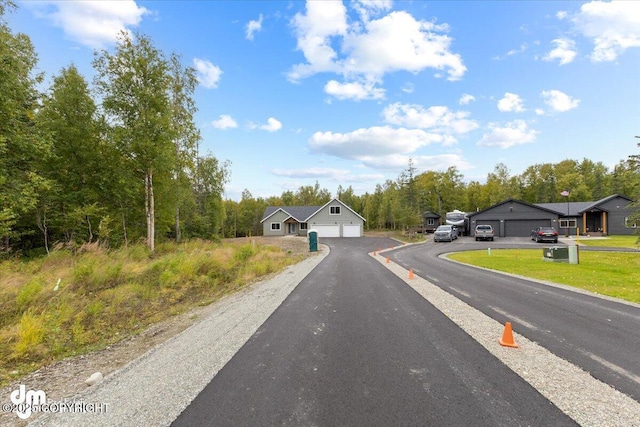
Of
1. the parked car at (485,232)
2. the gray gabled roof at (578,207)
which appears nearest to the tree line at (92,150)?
the parked car at (485,232)

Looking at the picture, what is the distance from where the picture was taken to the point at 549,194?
205ft

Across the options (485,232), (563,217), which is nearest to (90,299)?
(485,232)

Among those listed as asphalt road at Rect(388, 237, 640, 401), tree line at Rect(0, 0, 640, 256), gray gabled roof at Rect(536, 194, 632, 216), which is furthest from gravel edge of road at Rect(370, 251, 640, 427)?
gray gabled roof at Rect(536, 194, 632, 216)

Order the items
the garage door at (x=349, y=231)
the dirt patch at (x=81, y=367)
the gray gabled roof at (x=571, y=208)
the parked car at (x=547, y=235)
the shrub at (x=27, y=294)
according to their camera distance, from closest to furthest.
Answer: the dirt patch at (x=81, y=367) < the shrub at (x=27, y=294) < the parked car at (x=547, y=235) < the gray gabled roof at (x=571, y=208) < the garage door at (x=349, y=231)

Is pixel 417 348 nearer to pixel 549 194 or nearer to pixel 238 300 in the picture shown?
pixel 238 300

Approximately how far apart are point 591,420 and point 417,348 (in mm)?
2063

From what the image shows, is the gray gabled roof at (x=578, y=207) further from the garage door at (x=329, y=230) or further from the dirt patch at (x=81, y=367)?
the dirt patch at (x=81, y=367)

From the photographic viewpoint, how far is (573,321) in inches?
229

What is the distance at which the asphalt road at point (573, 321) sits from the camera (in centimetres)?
395

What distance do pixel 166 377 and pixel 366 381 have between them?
2664 millimetres

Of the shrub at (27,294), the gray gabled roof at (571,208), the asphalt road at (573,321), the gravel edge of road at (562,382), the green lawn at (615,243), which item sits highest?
the gray gabled roof at (571,208)

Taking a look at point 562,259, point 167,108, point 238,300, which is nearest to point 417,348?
point 238,300

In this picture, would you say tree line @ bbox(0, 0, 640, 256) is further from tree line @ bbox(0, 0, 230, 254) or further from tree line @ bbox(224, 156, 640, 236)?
tree line @ bbox(224, 156, 640, 236)

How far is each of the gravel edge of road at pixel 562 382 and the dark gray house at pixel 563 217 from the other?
1595 inches
